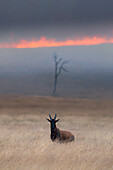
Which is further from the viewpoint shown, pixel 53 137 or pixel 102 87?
pixel 102 87

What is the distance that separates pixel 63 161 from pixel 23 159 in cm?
99

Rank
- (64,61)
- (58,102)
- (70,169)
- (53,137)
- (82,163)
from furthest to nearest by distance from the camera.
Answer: (64,61) → (58,102) → (53,137) → (82,163) → (70,169)

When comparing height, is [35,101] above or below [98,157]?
above

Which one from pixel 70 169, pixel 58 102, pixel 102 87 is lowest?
pixel 70 169

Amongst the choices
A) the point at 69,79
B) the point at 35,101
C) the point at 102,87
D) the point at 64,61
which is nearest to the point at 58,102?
the point at 35,101

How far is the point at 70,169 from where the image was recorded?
6883 millimetres

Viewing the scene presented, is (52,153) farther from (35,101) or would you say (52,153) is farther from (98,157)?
(35,101)

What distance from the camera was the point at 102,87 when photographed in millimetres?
126438

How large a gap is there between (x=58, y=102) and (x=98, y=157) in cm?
5148

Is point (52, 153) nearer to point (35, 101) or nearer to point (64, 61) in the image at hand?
point (35, 101)

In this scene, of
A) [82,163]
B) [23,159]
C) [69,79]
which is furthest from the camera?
[69,79]

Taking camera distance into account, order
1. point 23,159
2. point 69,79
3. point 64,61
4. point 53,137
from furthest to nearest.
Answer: point 69,79 → point 64,61 → point 53,137 → point 23,159

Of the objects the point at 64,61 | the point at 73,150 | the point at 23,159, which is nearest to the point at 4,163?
the point at 23,159

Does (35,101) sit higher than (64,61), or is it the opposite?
(64,61)
